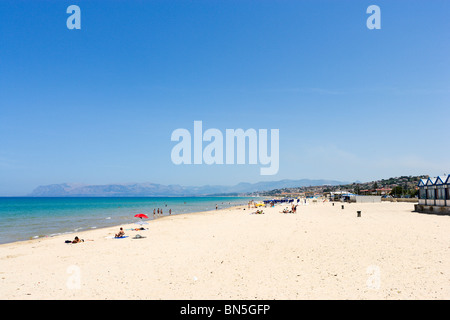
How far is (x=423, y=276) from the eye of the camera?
8297 millimetres

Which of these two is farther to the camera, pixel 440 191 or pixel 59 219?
pixel 59 219

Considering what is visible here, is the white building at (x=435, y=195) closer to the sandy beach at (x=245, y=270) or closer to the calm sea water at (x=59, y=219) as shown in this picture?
the sandy beach at (x=245, y=270)

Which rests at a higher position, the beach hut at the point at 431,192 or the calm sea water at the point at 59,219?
the beach hut at the point at 431,192

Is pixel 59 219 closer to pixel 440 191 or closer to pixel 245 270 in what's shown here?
pixel 245 270

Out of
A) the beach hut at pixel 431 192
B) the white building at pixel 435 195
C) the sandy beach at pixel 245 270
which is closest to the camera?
the sandy beach at pixel 245 270

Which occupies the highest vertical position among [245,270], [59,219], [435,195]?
[435,195]

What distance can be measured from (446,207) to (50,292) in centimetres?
3211

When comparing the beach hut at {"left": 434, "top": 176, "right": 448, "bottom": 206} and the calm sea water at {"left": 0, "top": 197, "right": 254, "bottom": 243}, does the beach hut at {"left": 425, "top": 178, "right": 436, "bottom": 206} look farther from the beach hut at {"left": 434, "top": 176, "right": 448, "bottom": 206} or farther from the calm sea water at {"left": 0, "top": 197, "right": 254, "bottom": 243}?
the calm sea water at {"left": 0, "top": 197, "right": 254, "bottom": 243}

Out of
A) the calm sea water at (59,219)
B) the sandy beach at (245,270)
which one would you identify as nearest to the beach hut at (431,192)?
the sandy beach at (245,270)

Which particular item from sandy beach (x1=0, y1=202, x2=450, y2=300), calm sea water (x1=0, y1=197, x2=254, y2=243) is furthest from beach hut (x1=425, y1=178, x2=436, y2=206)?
calm sea water (x1=0, y1=197, x2=254, y2=243)

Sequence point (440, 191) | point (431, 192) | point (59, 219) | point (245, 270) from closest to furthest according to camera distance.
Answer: point (245, 270) → point (440, 191) → point (431, 192) → point (59, 219)

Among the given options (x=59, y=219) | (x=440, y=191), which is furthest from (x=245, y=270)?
(x=59, y=219)

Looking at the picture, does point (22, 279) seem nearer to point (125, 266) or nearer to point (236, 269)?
point (125, 266)
